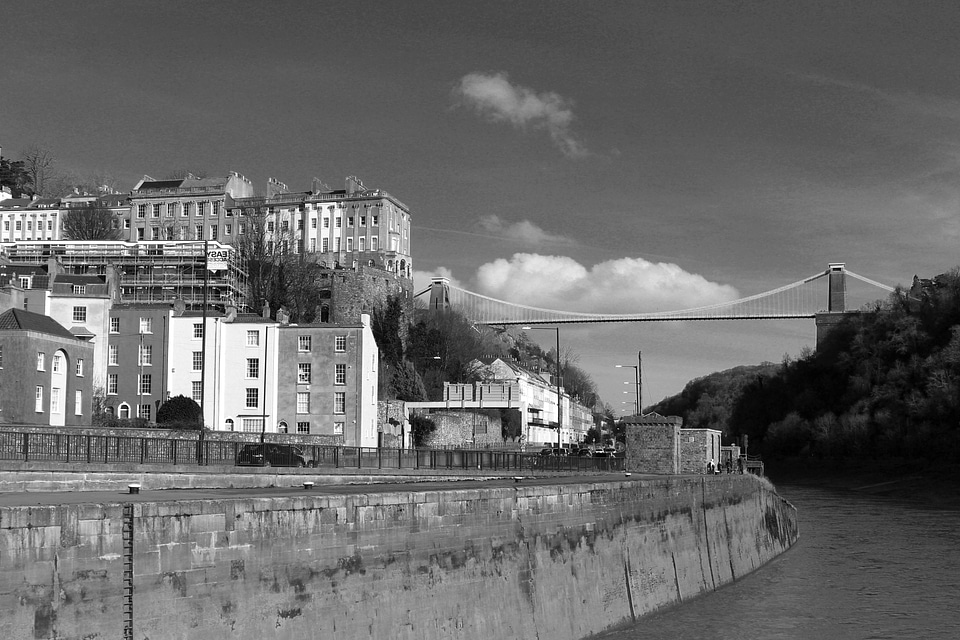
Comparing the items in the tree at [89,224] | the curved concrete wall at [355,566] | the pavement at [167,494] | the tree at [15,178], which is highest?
the tree at [15,178]

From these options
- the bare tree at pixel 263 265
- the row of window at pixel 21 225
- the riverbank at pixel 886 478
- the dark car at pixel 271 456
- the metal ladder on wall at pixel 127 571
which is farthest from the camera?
the row of window at pixel 21 225

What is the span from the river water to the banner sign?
5314 centimetres

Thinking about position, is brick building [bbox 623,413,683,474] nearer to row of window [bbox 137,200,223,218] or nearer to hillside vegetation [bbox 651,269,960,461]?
hillside vegetation [bbox 651,269,960,461]

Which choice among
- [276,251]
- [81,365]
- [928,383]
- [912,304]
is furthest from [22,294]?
[912,304]

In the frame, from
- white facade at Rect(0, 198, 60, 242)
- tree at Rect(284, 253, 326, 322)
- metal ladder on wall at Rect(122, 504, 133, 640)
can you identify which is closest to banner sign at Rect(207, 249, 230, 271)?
tree at Rect(284, 253, 326, 322)

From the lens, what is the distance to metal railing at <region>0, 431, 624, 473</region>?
77.4 feet

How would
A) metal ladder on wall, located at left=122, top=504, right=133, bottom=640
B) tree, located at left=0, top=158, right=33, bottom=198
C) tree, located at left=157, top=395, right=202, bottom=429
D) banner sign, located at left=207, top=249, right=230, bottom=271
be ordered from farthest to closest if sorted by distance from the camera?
tree, located at left=0, top=158, right=33, bottom=198 → banner sign, located at left=207, top=249, right=230, bottom=271 → tree, located at left=157, top=395, right=202, bottom=429 → metal ladder on wall, located at left=122, top=504, right=133, bottom=640

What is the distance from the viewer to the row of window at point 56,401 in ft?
144

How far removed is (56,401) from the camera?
4528cm

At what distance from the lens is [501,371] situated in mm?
109562

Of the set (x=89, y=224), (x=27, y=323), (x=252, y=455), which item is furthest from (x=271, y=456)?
(x=89, y=224)

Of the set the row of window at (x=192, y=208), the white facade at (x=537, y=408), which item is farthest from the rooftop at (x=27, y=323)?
the row of window at (x=192, y=208)

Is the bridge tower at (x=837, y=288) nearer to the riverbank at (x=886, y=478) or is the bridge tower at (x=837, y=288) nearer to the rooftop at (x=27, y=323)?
the riverbank at (x=886, y=478)

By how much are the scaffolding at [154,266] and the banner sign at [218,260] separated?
28 centimetres
